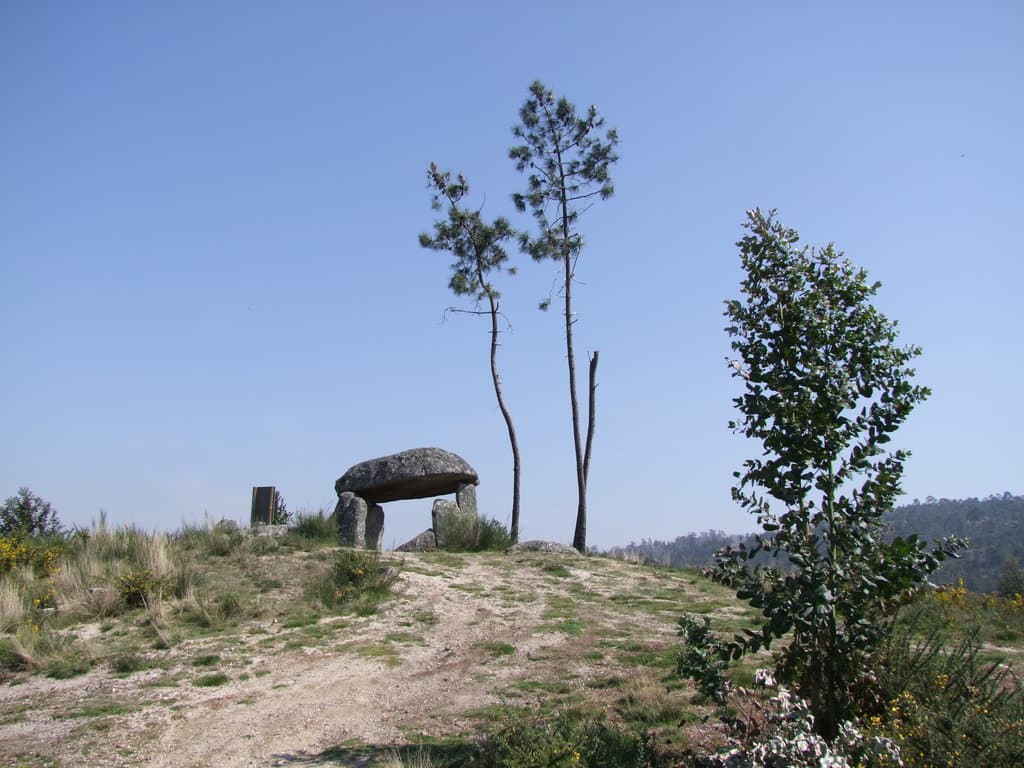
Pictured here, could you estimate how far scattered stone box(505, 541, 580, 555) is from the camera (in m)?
16.3

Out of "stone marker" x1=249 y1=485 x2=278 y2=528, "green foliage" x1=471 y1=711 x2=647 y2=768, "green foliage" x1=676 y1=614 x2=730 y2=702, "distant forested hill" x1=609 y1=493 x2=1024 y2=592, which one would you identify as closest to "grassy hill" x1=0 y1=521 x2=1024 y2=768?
"green foliage" x1=471 y1=711 x2=647 y2=768

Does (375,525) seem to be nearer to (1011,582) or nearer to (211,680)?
(211,680)

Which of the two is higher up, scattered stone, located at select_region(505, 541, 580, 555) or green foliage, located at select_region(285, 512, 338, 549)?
green foliage, located at select_region(285, 512, 338, 549)

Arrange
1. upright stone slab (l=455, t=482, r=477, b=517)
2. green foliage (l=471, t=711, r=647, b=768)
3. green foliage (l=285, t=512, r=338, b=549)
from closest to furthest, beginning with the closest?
green foliage (l=471, t=711, r=647, b=768) < green foliage (l=285, t=512, r=338, b=549) < upright stone slab (l=455, t=482, r=477, b=517)

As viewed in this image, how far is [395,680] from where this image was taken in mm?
7480

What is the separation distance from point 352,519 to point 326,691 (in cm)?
987

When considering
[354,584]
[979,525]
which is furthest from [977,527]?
[354,584]

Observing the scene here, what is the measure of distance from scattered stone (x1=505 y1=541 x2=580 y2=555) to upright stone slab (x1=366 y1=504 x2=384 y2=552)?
3.31 meters

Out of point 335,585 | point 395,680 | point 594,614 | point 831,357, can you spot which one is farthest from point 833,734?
point 335,585

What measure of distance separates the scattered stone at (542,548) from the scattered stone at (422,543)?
1.82 metres

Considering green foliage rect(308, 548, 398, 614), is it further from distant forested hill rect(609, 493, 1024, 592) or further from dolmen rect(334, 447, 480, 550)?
distant forested hill rect(609, 493, 1024, 592)

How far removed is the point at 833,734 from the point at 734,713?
2.11 feet

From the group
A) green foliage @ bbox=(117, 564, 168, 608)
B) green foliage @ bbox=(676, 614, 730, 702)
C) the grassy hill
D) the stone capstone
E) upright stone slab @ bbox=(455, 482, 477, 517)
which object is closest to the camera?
green foliage @ bbox=(676, 614, 730, 702)

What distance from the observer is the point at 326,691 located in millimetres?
7086
